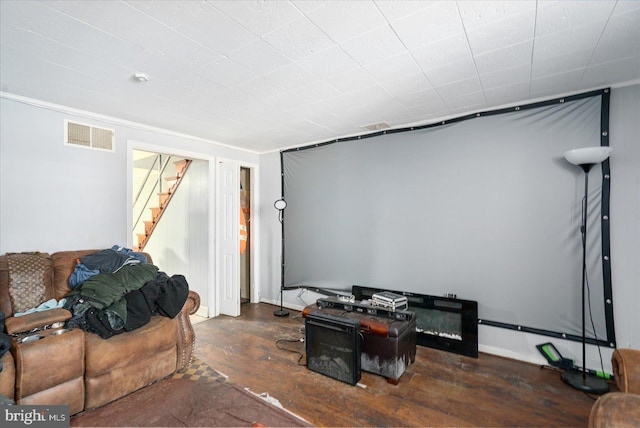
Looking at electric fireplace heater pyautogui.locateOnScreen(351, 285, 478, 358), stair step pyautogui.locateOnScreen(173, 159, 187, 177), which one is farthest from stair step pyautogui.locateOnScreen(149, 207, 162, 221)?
electric fireplace heater pyautogui.locateOnScreen(351, 285, 478, 358)

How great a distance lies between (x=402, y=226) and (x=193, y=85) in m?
2.53

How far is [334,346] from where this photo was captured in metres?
2.52

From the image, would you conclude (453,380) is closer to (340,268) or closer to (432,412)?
(432,412)

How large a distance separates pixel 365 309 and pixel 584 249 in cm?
187

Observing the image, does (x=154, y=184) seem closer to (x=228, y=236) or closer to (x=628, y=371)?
(x=228, y=236)

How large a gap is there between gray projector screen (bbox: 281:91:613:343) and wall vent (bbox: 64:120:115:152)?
2415 mm

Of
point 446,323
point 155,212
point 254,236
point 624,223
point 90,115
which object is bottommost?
point 446,323

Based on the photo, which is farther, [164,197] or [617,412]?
[164,197]

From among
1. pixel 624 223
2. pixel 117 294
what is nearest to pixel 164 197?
pixel 117 294

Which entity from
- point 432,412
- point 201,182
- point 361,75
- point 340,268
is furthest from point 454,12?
point 201,182

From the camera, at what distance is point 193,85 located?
92.7 inches

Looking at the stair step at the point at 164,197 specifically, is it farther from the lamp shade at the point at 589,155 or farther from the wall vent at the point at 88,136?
the lamp shade at the point at 589,155

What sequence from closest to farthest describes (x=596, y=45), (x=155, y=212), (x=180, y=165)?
1. (x=596, y=45)
2. (x=180, y=165)
3. (x=155, y=212)

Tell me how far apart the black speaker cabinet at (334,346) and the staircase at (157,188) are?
3143 millimetres
